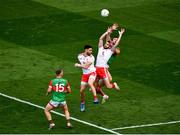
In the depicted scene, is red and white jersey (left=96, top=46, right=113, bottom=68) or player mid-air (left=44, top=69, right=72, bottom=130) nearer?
player mid-air (left=44, top=69, right=72, bottom=130)

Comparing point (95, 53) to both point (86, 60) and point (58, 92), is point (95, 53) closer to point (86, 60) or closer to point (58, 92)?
point (86, 60)

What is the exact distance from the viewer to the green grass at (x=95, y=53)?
27875mm

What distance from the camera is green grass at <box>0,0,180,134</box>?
91.5 feet

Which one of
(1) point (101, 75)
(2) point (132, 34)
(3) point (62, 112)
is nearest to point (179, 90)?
(1) point (101, 75)

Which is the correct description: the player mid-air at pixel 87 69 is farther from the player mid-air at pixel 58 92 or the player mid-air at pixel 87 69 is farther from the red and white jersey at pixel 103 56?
the player mid-air at pixel 58 92

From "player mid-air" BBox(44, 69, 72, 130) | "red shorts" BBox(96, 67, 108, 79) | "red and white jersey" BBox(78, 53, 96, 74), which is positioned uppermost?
"red and white jersey" BBox(78, 53, 96, 74)

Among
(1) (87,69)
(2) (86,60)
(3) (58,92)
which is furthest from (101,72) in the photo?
(3) (58,92)

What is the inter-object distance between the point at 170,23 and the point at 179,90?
1090 cm

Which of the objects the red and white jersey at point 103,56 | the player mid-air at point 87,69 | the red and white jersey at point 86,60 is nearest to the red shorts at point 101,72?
the red and white jersey at point 103,56

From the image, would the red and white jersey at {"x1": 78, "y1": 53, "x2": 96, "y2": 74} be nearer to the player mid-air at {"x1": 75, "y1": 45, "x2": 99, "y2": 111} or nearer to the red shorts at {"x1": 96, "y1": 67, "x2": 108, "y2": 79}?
the player mid-air at {"x1": 75, "y1": 45, "x2": 99, "y2": 111}

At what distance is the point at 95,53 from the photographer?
119ft

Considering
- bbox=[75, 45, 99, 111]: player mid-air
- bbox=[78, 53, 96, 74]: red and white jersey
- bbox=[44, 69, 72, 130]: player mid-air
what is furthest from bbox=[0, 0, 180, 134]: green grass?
bbox=[78, 53, 96, 74]: red and white jersey

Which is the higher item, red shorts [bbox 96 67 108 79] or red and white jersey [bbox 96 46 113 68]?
red and white jersey [bbox 96 46 113 68]

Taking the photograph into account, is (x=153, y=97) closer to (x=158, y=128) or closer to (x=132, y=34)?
(x=158, y=128)
